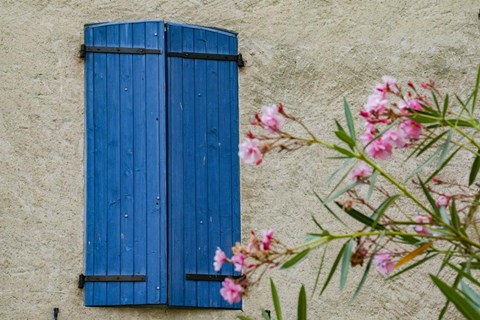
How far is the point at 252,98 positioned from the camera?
823 centimetres

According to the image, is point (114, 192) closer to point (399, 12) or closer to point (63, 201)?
point (63, 201)

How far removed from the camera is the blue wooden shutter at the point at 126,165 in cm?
768

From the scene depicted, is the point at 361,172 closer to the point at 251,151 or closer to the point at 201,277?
the point at 251,151

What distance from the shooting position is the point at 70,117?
7980 millimetres

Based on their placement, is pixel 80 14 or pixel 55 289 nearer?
pixel 55 289

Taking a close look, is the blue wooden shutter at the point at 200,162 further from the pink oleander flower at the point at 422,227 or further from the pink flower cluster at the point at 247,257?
the pink flower cluster at the point at 247,257

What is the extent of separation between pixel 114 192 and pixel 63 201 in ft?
1.03

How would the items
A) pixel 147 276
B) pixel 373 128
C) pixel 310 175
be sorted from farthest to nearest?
pixel 310 175, pixel 147 276, pixel 373 128

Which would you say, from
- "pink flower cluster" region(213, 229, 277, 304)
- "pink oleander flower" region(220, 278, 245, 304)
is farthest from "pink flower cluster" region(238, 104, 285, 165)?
"pink oleander flower" region(220, 278, 245, 304)

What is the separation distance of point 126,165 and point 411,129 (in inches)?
141

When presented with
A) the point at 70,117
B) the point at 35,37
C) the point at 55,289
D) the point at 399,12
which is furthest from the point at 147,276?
the point at 399,12

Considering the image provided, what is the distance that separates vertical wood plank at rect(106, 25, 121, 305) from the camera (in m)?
7.69

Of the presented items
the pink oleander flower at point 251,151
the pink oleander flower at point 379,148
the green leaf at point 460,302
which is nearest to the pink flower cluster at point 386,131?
the pink oleander flower at point 379,148

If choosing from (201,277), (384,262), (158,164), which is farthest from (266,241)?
(158,164)
